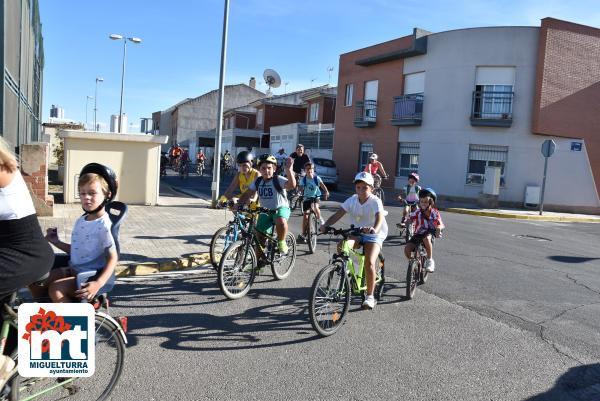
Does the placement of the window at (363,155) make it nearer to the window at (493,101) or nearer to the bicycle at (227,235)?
the window at (493,101)

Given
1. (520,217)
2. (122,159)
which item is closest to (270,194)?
(122,159)

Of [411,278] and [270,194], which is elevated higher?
[270,194]

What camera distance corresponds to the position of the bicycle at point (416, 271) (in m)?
6.52

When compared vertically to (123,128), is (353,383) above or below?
below

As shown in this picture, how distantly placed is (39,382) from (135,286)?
3408 mm

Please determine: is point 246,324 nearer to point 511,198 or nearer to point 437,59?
point 511,198

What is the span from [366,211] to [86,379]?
3263 mm

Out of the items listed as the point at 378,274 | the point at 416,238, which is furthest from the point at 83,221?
the point at 416,238

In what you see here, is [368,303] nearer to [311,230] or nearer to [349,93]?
[311,230]

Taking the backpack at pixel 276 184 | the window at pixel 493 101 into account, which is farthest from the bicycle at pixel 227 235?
the window at pixel 493 101

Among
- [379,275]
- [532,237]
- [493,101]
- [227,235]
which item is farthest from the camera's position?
[493,101]

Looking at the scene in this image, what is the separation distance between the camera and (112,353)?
3457 mm

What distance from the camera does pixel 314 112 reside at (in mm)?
41531

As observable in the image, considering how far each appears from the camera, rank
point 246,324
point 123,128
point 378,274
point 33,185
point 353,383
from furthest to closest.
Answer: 1. point 123,128
2. point 33,185
3. point 378,274
4. point 246,324
5. point 353,383
